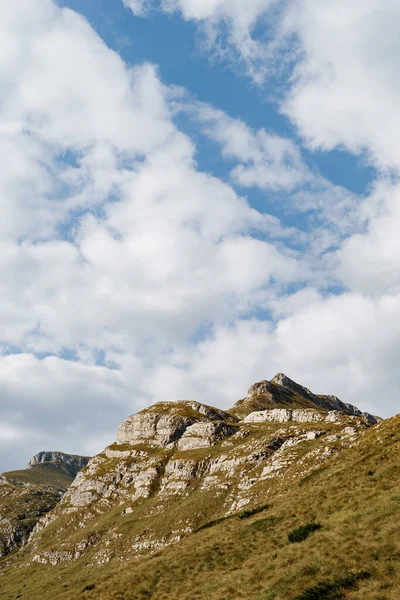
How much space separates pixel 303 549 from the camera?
35.5m

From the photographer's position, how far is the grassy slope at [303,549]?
94.9 feet

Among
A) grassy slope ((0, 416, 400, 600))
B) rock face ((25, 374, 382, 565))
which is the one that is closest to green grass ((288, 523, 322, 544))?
grassy slope ((0, 416, 400, 600))

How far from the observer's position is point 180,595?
38.4 metres

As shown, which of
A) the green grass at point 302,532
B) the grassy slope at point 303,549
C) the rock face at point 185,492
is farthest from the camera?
the rock face at point 185,492

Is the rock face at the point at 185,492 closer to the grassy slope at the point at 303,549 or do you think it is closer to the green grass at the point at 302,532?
the grassy slope at the point at 303,549

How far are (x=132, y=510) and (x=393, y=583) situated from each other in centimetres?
16252

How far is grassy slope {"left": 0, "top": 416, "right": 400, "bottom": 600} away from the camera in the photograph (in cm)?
2892

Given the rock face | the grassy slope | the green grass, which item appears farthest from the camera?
the rock face

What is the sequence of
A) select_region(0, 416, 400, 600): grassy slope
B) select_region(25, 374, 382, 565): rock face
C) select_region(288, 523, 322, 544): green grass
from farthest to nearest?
select_region(25, 374, 382, 565): rock face
select_region(288, 523, 322, 544): green grass
select_region(0, 416, 400, 600): grassy slope

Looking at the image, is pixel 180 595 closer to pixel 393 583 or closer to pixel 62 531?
pixel 393 583

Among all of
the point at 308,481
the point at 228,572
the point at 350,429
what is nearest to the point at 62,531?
the point at 350,429

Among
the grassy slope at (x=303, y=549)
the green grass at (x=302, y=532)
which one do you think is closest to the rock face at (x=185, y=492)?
the grassy slope at (x=303, y=549)

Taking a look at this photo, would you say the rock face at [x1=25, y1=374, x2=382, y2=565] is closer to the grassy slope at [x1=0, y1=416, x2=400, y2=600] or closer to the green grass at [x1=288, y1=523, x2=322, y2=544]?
the grassy slope at [x1=0, y1=416, x2=400, y2=600]

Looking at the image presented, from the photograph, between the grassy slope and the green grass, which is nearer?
the grassy slope
